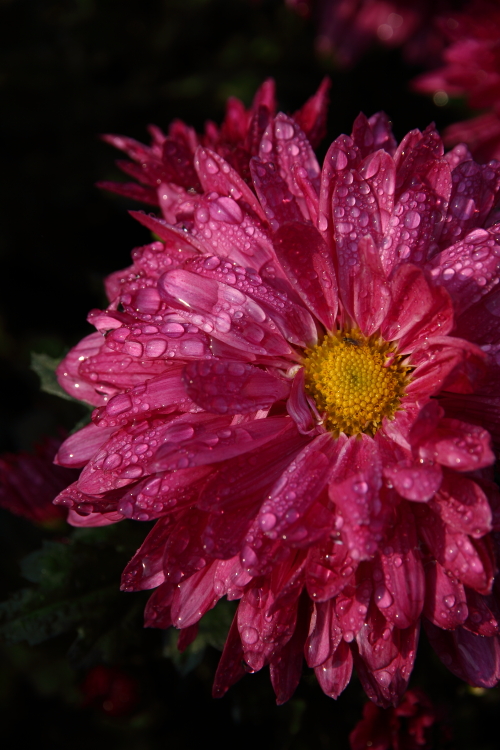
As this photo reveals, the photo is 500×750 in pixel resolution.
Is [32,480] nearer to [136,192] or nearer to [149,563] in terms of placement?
[149,563]

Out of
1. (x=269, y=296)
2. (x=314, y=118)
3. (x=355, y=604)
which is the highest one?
(x=314, y=118)

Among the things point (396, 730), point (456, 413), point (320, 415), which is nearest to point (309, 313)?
point (320, 415)

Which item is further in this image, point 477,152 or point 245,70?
point 245,70

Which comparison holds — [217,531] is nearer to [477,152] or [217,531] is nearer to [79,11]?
[477,152]

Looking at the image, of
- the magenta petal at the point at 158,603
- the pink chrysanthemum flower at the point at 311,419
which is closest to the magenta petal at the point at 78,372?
the pink chrysanthemum flower at the point at 311,419

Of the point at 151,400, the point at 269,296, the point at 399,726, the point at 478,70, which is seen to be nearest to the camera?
the point at 151,400

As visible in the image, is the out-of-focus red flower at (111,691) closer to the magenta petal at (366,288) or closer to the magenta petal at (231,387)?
the magenta petal at (231,387)

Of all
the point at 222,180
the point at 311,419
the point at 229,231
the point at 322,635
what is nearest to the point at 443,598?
the point at 322,635
